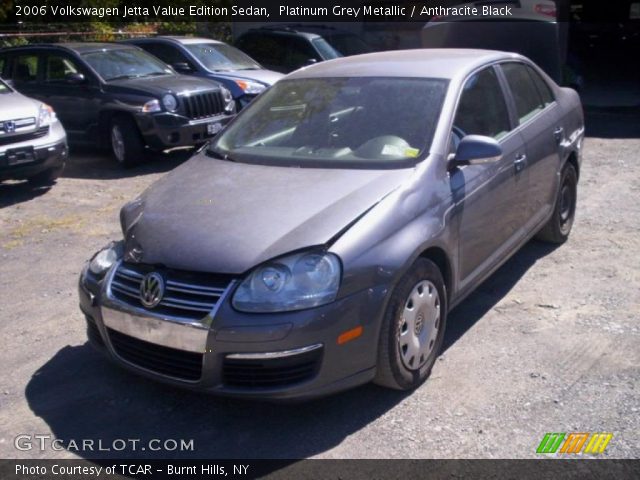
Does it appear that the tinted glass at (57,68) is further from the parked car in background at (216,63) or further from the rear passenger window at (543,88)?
the rear passenger window at (543,88)

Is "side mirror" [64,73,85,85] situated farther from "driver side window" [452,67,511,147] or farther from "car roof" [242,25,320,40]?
"driver side window" [452,67,511,147]

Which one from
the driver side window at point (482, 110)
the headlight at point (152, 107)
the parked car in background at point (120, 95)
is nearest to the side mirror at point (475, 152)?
the driver side window at point (482, 110)

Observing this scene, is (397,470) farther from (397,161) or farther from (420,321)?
(397,161)

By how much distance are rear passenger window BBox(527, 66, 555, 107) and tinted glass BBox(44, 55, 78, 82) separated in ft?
22.9

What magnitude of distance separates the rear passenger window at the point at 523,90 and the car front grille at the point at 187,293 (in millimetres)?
2875

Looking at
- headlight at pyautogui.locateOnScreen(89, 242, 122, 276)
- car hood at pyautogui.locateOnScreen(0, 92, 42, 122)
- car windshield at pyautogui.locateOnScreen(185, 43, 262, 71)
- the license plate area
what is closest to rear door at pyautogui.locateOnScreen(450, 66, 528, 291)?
headlight at pyautogui.locateOnScreen(89, 242, 122, 276)

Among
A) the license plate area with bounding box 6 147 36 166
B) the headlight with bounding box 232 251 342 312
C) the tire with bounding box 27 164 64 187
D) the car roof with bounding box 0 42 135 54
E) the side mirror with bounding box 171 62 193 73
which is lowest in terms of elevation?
the tire with bounding box 27 164 64 187

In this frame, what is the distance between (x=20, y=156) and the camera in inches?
330

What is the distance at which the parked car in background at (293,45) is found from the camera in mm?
13430

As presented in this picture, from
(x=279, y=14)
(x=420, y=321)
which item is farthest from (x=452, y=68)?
(x=279, y=14)

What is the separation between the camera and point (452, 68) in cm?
500

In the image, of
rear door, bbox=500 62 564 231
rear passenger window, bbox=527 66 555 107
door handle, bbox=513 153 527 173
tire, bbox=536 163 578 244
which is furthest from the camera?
tire, bbox=536 163 578 244

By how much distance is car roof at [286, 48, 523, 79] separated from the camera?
4.98 meters

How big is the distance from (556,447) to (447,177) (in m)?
1.59
